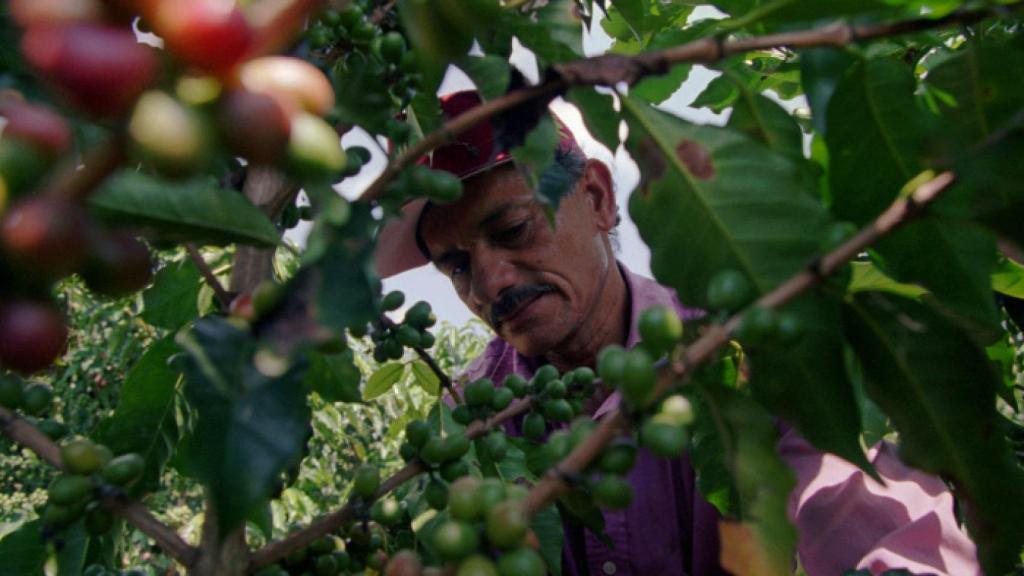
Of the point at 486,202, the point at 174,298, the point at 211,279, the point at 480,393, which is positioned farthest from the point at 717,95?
the point at 211,279

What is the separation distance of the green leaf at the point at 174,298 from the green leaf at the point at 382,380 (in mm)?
672

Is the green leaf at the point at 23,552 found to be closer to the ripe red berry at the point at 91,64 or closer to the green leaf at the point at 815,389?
the ripe red berry at the point at 91,64

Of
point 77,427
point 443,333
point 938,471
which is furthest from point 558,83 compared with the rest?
point 77,427

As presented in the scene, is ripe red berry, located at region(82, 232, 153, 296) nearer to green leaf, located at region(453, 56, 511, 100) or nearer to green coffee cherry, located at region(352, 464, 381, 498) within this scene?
green coffee cherry, located at region(352, 464, 381, 498)

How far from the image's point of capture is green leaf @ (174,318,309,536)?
2.09 feet

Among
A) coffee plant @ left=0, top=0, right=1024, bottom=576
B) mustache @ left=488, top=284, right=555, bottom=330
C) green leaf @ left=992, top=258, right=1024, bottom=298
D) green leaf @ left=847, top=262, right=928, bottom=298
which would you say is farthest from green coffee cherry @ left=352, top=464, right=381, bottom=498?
mustache @ left=488, top=284, right=555, bottom=330

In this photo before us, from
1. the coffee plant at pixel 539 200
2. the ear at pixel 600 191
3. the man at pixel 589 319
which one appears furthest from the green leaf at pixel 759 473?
the ear at pixel 600 191

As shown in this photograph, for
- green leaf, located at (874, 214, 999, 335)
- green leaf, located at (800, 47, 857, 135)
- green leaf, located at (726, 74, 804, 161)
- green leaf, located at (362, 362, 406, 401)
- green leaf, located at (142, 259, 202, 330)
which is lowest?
green leaf, located at (362, 362, 406, 401)

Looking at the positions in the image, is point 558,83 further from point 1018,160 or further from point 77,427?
point 77,427

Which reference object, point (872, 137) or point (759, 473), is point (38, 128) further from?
point (872, 137)

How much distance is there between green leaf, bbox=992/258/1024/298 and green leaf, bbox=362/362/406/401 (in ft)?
4.48

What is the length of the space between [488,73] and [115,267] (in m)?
0.61

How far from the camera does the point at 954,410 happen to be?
35.9 inches

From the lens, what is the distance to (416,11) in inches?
30.8
